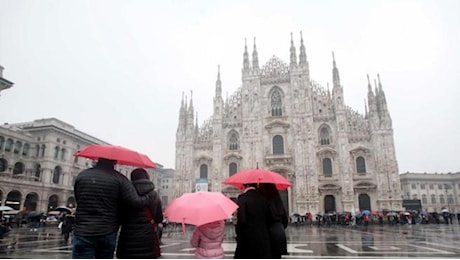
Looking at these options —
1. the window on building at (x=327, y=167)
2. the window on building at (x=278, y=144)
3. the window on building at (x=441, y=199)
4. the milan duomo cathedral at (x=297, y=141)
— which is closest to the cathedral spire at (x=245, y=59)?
the milan duomo cathedral at (x=297, y=141)

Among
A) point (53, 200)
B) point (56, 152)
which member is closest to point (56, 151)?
point (56, 152)

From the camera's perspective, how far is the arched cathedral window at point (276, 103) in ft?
134

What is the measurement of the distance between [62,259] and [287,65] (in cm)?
3790

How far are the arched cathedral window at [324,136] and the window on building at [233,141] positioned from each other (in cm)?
1061

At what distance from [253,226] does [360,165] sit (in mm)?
35835

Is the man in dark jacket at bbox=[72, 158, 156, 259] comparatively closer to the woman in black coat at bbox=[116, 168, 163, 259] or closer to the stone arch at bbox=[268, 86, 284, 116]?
the woman in black coat at bbox=[116, 168, 163, 259]

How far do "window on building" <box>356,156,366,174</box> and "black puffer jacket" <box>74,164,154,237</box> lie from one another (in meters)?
36.8

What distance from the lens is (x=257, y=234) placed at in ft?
16.0

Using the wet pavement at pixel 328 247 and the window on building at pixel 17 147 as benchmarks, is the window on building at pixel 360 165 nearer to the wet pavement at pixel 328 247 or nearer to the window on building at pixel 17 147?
the wet pavement at pixel 328 247

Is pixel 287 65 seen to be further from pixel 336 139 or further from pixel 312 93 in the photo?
pixel 336 139

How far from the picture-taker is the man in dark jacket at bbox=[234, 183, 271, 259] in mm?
4875

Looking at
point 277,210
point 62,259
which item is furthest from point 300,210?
point 277,210

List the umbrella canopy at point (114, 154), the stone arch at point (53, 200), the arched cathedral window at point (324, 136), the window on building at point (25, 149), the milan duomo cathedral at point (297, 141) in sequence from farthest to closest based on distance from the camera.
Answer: the stone arch at point (53, 200)
the window on building at point (25, 149)
the arched cathedral window at point (324, 136)
the milan duomo cathedral at point (297, 141)
the umbrella canopy at point (114, 154)

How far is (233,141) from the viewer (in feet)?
136
